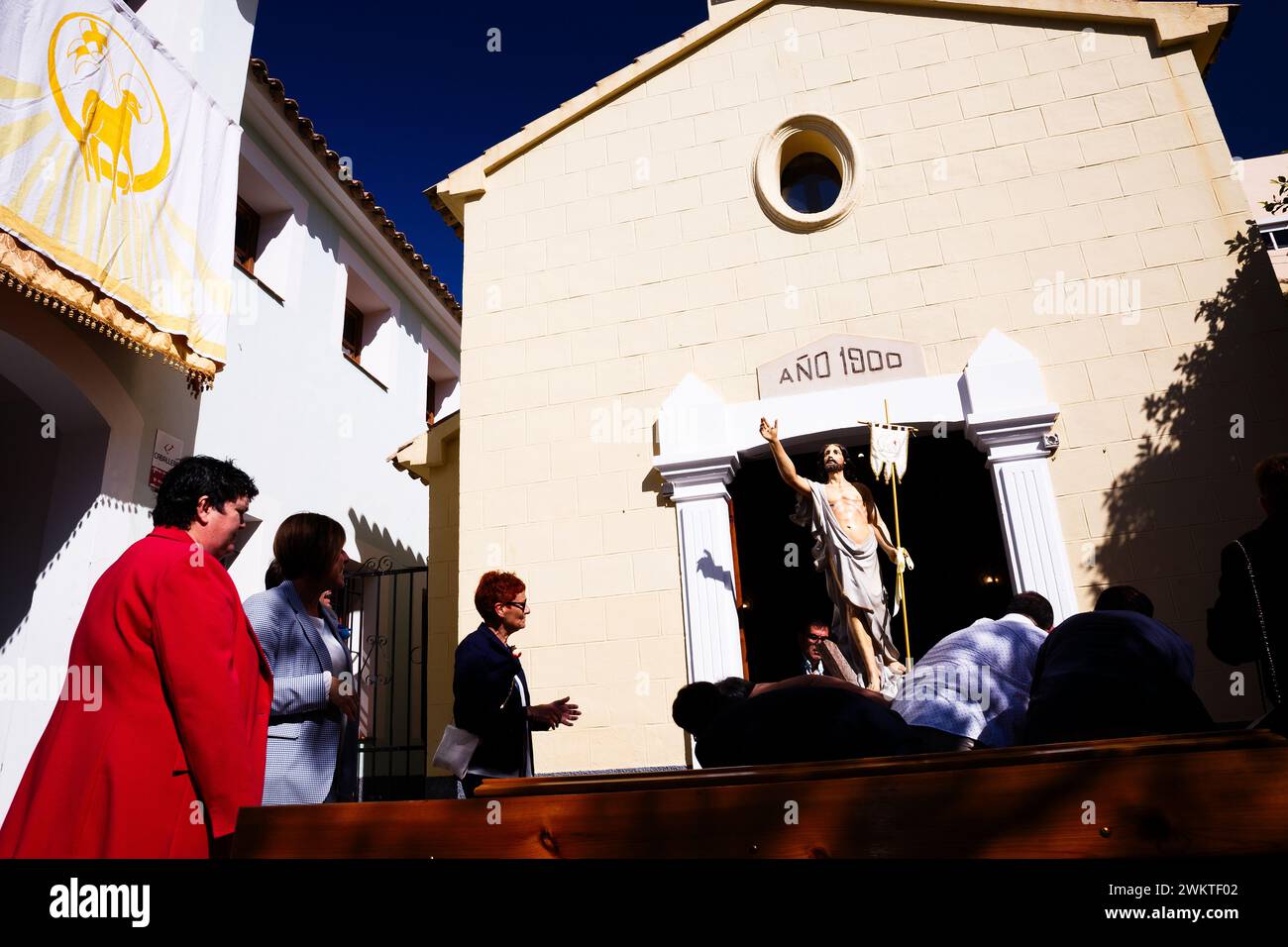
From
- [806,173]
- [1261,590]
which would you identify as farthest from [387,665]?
[1261,590]

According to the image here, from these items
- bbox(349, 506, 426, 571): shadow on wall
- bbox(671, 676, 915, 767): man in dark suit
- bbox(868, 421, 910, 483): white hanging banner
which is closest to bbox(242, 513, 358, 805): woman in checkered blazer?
bbox(671, 676, 915, 767): man in dark suit

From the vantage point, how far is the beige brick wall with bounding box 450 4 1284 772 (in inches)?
229

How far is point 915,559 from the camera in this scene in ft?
31.3

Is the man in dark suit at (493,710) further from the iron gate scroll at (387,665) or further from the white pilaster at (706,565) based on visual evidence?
the iron gate scroll at (387,665)

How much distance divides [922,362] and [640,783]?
554 cm

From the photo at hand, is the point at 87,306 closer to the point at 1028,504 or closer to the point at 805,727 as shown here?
the point at 805,727

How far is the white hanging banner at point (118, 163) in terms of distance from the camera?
207 inches

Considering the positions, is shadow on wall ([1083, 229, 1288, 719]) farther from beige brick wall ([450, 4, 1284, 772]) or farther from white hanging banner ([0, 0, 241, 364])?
white hanging banner ([0, 0, 241, 364])

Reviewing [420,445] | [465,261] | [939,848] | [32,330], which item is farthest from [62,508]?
[939,848]

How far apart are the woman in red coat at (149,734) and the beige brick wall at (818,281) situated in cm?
421

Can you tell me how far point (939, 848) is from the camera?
110 centimetres

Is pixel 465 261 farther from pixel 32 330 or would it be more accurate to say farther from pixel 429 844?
pixel 429 844

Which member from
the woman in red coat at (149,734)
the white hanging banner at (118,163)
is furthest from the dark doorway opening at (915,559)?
the woman in red coat at (149,734)

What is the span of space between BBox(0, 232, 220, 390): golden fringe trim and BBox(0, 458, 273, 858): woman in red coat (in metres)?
3.96
